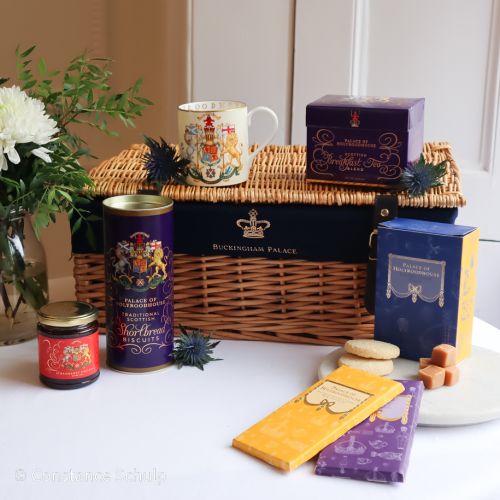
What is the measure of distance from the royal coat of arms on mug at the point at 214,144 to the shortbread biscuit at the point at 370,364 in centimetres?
30

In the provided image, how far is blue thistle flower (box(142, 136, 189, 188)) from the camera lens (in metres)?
1.17

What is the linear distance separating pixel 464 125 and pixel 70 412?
0.90 metres

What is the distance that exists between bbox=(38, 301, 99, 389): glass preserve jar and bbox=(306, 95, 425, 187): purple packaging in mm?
388

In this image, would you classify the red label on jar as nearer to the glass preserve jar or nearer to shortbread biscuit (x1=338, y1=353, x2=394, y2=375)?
the glass preserve jar

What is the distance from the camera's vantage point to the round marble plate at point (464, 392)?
0.95 m

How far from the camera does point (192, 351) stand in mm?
1112

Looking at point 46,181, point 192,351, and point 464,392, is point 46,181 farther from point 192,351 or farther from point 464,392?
point 464,392

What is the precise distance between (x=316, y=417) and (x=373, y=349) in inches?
6.2

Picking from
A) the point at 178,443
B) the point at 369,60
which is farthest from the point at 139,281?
the point at 369,60

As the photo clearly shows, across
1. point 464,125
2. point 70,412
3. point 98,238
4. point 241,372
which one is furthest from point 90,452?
point 464,125

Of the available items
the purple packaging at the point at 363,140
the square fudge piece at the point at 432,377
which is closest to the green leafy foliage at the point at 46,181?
the purple packaging at the point at 363,140

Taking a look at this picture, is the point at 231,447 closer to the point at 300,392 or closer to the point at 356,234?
the point at 300,392

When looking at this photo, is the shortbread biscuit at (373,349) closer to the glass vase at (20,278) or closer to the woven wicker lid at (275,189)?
the woven wicker lid at (275,189)

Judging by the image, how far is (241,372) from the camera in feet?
3.61
